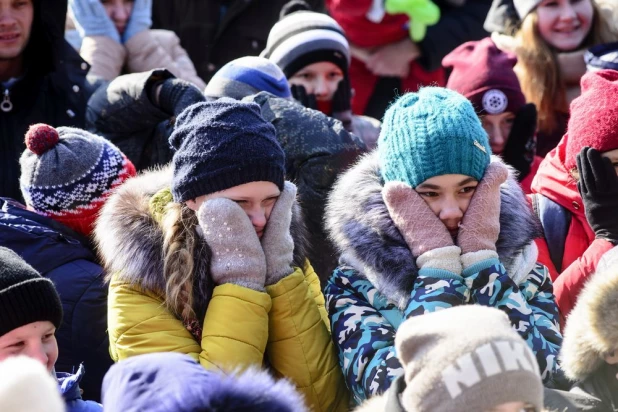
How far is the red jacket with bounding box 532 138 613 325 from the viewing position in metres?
3.73

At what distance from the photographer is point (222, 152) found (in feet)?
10.8

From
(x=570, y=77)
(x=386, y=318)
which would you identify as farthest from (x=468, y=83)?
(x=386, y=318)

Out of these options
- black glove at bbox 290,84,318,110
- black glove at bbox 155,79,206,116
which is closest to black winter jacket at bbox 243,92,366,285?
black glove at bbox 155,79,206,116

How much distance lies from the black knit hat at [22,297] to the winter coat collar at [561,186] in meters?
1.89

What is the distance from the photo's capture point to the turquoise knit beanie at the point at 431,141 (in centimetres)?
337

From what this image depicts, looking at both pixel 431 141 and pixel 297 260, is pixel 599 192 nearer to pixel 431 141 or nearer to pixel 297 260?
pixel 431 141

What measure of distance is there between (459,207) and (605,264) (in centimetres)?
53

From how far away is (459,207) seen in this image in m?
3.40

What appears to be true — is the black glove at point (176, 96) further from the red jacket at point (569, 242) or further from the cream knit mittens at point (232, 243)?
the red jacket at point (569, 242)

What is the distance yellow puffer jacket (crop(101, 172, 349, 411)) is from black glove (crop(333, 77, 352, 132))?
2.06m

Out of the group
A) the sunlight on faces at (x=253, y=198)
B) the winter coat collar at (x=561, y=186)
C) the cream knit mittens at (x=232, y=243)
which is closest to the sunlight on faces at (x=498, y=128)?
the winter coat collar at (x=561, y=186)

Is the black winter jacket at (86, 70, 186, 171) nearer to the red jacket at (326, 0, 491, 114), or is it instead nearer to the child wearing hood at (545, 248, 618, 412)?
the red jacket at (326, 0, 491, 114)

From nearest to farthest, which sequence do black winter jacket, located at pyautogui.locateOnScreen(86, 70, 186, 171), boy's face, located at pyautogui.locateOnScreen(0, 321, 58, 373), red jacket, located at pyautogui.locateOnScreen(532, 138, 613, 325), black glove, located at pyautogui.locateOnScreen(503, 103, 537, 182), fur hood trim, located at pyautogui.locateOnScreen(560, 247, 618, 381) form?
1. fur hood trim, located at pyautogui.locateOnScreen(560, 247, 618, 381)
2. boy's face, located at pyautogui.locateOnScreen(0, 321, 58, 373)
3. red jacket, located at pyautogui.locateOnScreen(532, 138, 613, 325)
4. black winter jacket, located at pyautogui.locateOnScreen(86, 70, 186, 171)
5. black glove, located at pyautogui.locateOnScreen(503, 103, 537, 182)

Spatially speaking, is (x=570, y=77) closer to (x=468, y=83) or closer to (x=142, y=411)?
(x=468, y=83)
